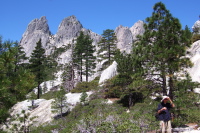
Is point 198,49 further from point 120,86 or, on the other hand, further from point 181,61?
point 181,61

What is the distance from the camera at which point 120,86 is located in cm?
1944

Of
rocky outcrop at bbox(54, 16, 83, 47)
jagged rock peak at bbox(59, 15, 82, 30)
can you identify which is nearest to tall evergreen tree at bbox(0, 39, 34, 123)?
rocky outcrop at bbox(54, 16, 83, 47)

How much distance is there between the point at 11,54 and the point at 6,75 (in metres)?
0.96

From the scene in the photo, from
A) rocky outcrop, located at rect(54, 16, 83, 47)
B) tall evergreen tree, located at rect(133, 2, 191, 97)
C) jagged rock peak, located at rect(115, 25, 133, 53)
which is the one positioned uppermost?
rocky outcrop, located at rect(54, 16, 83, 47)

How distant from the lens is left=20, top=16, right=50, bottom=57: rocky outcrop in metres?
169

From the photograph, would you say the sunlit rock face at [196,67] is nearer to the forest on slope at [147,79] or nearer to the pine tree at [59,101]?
the forest on slope at [147,79]

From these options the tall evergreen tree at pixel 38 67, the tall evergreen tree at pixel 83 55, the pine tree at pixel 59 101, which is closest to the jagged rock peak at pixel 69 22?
the tall evergreen tree at pixel 83 55

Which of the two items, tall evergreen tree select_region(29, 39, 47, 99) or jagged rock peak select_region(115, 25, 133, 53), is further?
jagged rock peak select_region(115, 25, 133, 53)

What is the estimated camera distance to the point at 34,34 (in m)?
173

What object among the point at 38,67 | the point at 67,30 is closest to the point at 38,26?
the point at 67,30

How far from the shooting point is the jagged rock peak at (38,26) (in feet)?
584

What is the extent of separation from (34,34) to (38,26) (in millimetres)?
10166

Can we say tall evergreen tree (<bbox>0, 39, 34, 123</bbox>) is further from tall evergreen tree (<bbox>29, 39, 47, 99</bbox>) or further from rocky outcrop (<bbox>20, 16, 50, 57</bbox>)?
rocky outcrop (<bbox>20, 16, 50, 57</bbox>)

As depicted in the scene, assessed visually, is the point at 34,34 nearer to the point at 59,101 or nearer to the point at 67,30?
the point at 67,30
